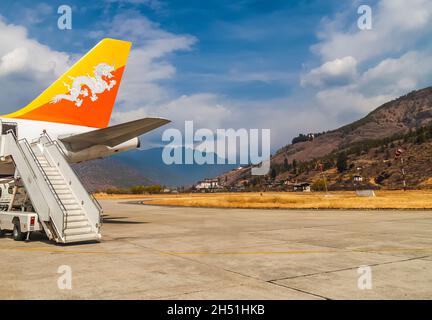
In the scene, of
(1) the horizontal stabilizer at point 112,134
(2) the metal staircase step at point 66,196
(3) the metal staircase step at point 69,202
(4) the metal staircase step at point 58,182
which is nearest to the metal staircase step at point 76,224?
(3) the metal staircase step at point 69,202

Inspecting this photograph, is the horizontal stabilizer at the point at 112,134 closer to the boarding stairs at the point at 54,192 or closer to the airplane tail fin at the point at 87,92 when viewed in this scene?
the airplane tail fin at the point at 87,92

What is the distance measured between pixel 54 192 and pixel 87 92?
994 centimetres

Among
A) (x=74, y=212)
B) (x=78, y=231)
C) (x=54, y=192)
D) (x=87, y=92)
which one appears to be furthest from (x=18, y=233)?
(x=87, y=92)

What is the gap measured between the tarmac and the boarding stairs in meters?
0.87

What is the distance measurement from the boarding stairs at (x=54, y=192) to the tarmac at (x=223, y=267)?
868 millimetres

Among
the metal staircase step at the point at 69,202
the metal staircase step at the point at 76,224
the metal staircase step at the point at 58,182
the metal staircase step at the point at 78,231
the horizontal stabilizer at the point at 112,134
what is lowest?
the metal staircase step at the point at 78,231

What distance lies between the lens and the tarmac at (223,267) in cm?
870

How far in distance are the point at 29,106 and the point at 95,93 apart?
396cm

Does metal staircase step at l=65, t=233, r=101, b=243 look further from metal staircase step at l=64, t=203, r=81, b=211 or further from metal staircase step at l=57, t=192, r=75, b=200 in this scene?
metal staircase step at l=57, t=192, r=75, b=200

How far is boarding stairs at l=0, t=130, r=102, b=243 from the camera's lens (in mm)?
16031

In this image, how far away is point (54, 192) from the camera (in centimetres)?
1688

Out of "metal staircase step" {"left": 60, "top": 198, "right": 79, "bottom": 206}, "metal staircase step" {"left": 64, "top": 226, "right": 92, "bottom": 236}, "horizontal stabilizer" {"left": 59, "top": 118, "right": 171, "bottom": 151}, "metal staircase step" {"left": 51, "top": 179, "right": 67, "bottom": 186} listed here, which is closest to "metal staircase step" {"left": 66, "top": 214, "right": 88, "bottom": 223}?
"metal staircase step" {"left": 64, "top": 226, "right": 92, "bottom": 236}

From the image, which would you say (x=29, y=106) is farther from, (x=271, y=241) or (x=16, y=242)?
(x=271, y=241)

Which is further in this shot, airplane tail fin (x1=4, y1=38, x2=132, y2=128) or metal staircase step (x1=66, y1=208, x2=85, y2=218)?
airplane tail fin (x1=4, y1=38, x2=132, y2=128)
